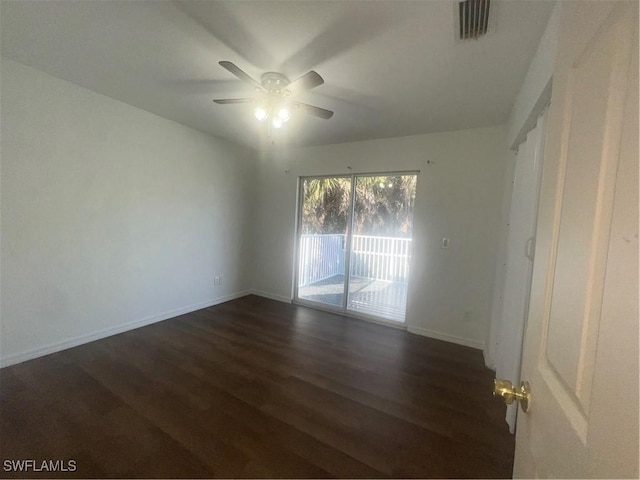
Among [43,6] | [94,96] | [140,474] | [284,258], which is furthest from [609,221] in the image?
[284,258]

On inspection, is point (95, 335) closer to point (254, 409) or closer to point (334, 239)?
point (254, 409)

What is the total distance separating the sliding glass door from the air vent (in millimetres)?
1850

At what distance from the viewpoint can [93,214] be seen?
98.7 inches

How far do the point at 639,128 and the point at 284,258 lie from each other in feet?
13.1

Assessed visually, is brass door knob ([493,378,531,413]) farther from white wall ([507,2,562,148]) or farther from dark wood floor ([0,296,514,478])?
A: white wall ([507,2,562,148])

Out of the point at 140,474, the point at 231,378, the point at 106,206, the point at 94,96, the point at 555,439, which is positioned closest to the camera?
the point at 555,439

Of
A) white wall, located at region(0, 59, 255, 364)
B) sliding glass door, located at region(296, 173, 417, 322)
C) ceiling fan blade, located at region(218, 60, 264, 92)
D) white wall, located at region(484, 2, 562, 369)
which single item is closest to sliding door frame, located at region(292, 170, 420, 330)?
sliding glass door, located at region(296, 173, 417, 322)

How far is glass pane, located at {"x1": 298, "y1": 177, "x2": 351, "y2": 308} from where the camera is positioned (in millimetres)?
3809

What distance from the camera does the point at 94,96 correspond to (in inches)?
95.3

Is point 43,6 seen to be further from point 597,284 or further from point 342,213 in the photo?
point 342,213

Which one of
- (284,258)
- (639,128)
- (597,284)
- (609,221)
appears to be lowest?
(284,258)

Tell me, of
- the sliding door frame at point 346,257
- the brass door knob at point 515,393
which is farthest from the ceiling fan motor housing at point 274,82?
the brass door knob at point 515,393

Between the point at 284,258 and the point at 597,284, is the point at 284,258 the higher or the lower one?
the lower one

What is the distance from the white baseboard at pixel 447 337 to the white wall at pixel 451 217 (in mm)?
10
